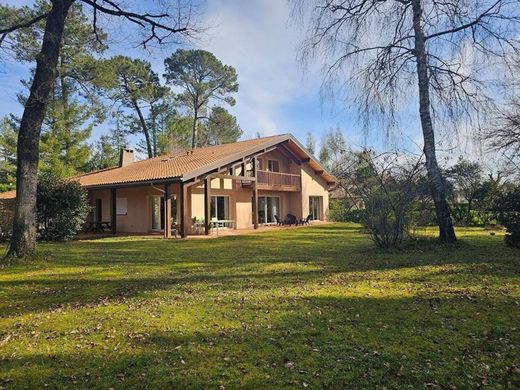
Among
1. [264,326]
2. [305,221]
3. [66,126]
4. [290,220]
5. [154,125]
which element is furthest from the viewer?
[154,125]

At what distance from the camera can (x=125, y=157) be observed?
27.3m

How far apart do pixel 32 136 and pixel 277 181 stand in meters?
17.3

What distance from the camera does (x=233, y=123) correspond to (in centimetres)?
4300

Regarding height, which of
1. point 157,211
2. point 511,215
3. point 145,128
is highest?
point 145,128

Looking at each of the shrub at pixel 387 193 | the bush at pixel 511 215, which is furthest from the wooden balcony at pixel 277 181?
the bush at pixel 511 215

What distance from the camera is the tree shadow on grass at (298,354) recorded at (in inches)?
131

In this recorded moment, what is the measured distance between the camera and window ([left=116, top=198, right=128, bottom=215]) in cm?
2189

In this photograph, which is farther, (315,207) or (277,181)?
(315,207)

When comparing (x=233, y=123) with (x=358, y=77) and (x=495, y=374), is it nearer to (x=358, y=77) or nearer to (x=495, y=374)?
(x=358, y=77)

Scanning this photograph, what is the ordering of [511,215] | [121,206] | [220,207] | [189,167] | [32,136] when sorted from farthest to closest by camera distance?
[220,207]
[121,206]
[189,167]
[511,215]
[32,136]

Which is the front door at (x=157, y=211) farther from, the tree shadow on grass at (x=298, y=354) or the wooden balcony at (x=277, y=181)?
the tree shadow on grass at (x=298, y=354)

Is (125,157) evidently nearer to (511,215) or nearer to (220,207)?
(220,207)

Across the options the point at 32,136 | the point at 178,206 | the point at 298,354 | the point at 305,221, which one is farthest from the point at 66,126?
the point at 298,354

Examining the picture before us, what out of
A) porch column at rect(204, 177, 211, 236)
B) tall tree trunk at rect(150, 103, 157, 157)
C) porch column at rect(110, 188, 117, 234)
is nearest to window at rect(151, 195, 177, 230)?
porch column at rect(110, 188, 117, 234)
